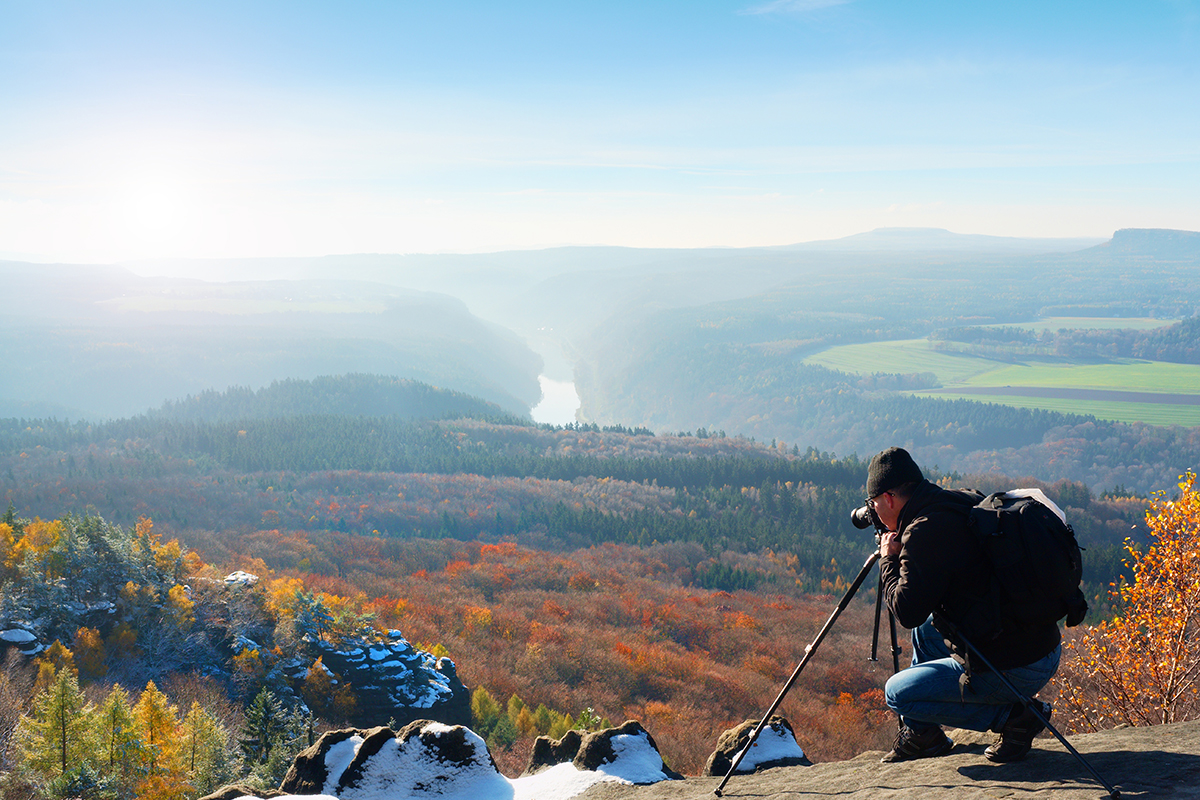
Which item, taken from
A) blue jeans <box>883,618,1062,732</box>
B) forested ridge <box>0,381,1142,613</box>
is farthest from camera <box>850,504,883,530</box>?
forested ridge <box>0,381,1142,613</box>

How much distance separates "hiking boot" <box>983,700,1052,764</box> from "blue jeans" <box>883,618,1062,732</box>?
0.08 metres

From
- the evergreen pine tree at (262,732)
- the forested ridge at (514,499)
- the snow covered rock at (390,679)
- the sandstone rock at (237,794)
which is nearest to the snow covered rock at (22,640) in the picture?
the snow covered rock at (390,679)

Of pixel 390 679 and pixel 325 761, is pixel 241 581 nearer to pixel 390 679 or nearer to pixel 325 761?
pixel 390 679

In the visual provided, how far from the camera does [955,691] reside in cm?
752

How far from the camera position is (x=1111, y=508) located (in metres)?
174

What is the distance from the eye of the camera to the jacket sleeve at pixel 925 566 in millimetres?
6770

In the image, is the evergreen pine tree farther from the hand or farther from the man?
the hand

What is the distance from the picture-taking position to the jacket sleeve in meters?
6.77

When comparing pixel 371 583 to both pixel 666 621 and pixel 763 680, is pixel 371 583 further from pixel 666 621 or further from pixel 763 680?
pixel 763 680

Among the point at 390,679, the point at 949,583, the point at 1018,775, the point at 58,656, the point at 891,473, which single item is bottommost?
the point at 390,679

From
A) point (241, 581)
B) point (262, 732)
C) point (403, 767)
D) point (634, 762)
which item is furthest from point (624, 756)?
point (241, 581)

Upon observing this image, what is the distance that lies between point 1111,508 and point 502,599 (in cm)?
16158

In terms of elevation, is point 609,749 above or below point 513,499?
above

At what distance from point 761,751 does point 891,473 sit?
6.90m
